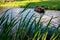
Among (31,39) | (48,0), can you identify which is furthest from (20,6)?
(31,39)

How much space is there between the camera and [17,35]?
200 cm

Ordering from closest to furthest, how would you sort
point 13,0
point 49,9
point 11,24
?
point 11,24, point 49,9, point 13,0

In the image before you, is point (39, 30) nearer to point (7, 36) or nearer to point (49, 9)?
point (7, 36)

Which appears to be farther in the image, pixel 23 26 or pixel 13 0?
pixel 13 0

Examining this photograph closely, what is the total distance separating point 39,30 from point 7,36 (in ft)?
1.03

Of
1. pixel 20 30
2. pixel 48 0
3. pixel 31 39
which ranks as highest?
pixel 20 30

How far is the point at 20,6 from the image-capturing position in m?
22.0

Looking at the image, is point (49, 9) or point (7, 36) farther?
point (49, 9)

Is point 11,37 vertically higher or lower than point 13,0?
higher

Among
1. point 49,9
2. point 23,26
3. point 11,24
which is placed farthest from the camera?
point 49,9

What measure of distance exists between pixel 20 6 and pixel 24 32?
65.5ft

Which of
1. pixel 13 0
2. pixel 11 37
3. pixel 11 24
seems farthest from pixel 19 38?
pixel 13 0

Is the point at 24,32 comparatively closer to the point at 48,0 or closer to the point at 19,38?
the point at 19,38

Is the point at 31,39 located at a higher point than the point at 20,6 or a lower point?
higher
